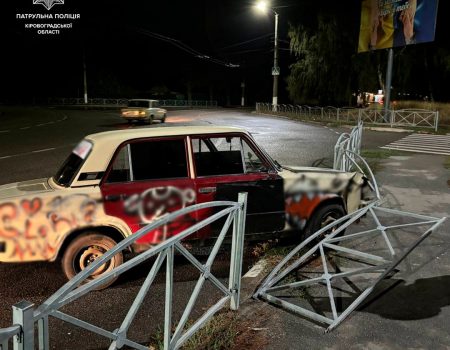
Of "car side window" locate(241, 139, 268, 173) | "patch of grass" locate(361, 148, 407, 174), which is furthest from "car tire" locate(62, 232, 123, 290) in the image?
"patch of grass" locate(361, 148, 407, 174)

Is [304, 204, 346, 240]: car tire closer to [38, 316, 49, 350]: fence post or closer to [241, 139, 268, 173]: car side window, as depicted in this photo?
[241, 139, 268, 173]: car side window

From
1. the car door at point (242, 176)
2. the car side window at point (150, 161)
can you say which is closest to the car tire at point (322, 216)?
the car door at point (242, 176)

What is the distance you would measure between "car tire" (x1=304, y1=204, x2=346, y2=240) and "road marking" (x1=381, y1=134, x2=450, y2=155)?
11417 millimetres

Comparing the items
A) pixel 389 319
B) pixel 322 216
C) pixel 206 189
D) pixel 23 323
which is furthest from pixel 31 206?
pixel 389 319

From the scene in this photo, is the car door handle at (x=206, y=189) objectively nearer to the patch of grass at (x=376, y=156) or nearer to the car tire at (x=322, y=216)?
the car tire at (x=322, y=216)

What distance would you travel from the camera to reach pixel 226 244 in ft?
18.2

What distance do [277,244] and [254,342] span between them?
2382 millimetres

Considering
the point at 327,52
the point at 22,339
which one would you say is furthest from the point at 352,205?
the point at 327,52

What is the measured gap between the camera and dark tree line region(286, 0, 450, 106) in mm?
34375

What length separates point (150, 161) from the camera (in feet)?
16.2

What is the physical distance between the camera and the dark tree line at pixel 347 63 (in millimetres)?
34375

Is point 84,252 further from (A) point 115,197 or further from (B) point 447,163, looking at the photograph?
(B) point 447,163

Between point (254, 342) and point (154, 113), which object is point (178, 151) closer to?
point (254, 342)

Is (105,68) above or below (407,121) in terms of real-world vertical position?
above
